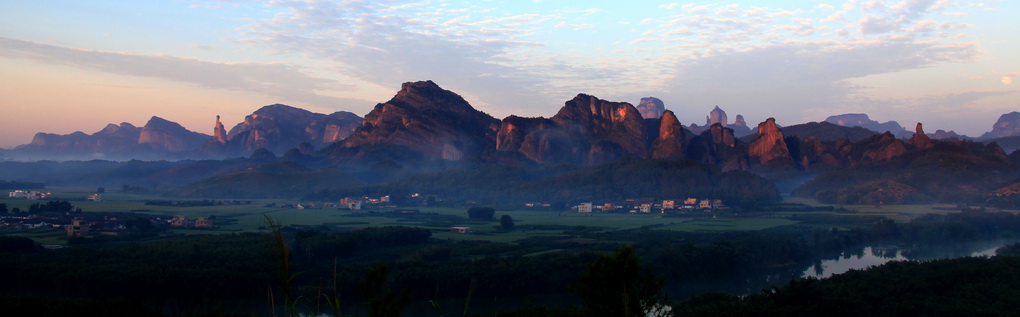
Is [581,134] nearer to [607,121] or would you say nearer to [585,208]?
[607,121]

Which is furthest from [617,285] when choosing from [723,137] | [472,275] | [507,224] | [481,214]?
[723,137]

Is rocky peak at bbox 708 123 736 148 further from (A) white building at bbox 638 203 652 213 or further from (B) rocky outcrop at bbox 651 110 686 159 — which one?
(A) white building at bbox 638 203 652 213

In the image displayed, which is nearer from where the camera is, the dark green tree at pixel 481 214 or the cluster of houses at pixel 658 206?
the dark green tree at pixel 481 214

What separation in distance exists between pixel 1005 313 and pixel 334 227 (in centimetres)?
5761

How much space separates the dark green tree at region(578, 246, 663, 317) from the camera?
16641mm

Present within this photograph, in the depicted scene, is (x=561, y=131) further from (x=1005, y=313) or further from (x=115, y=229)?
(x=1005, y=313)

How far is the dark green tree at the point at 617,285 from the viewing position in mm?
16641

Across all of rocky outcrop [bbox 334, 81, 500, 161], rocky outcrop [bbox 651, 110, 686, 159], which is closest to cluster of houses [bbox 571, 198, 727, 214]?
rocky outcrop [bbox 651, 110, 686, 159]

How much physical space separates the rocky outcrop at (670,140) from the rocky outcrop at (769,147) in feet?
48.7

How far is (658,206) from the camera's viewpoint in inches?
4454

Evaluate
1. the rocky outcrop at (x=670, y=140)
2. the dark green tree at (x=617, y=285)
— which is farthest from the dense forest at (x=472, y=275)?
the rocky outcrop at (x=670, y=140)

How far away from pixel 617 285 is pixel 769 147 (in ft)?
516

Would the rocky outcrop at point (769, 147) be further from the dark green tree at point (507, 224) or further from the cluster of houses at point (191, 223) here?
the cluster of houses at point (191, 223)

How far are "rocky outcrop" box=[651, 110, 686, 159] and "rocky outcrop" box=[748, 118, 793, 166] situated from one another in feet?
48.7
